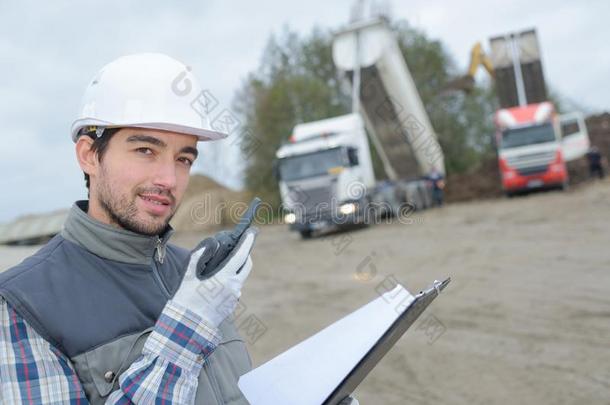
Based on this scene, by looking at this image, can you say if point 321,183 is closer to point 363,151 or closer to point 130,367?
point 363,151

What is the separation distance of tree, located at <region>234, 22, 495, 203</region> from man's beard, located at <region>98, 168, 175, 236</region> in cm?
2049

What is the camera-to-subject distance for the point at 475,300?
23.4 feet

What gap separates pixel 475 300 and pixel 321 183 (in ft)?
25.6

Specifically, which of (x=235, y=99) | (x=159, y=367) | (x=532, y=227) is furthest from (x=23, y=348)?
(x=235, y=99)

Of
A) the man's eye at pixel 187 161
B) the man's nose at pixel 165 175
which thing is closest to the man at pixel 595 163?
the man's eye at pixel 187 161

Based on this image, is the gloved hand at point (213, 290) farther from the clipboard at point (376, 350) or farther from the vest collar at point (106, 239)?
the clipboard at point (376, 350)

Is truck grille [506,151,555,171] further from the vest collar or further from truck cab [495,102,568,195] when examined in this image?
the vest collar

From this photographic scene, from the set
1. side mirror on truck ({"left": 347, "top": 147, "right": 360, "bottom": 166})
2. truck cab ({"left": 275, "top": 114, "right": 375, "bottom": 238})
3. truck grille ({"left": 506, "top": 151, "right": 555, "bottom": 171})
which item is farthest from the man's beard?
truck grille ({"left": 506, "top": 151, "right": 555, "bottom": 171})

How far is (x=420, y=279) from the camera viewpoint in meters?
8.80

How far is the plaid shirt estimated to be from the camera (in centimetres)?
131

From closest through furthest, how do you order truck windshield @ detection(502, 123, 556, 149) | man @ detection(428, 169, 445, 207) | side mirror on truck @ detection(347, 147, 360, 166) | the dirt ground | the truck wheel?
the dirt ground
side mirror on truck @ detection(347, 147, 360, 166)
the truck wheel
truck windshield @ detection(502, 123, 556, 149)
man @ detection(428, 169, 445, 207)

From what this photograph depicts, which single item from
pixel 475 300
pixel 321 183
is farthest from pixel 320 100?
pixel 475 300

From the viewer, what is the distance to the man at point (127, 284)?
4.47ft

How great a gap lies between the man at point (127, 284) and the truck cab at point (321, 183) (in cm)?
1274
